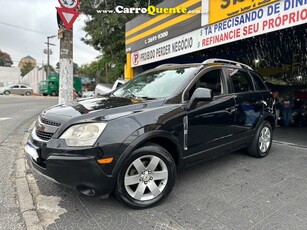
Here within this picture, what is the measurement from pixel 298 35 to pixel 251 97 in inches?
207

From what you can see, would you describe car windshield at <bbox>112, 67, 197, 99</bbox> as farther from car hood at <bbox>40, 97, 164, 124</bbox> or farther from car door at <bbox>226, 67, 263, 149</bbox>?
car door at <bbox>226, 67, 263, 149</bbox>

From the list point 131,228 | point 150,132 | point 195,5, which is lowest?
point 131,228

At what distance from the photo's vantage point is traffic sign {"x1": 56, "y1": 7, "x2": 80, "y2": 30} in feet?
17.4

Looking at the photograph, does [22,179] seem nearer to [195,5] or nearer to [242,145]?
[242,145]

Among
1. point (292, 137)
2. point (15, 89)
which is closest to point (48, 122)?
point (292, 137)

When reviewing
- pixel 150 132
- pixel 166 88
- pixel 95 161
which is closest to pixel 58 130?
pixel 95 161

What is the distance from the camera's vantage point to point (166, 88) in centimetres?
375


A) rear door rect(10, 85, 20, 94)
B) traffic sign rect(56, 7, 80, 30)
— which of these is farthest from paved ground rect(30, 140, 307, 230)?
rear door rect(10, 85, 20, 94)

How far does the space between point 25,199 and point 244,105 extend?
138 inches

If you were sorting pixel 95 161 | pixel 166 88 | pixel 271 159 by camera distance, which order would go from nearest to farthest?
pixel 95 161 → pixel 166 88 → pixel 271 159

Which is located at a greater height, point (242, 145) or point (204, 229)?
point (242, 145)

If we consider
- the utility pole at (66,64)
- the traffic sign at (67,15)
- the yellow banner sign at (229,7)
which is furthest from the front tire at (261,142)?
the traffic sign at (67,15)

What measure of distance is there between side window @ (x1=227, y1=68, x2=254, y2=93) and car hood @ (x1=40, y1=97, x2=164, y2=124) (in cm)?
168

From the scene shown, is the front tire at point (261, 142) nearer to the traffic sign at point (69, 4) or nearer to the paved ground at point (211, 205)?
the paved ground at point (211, 205)
